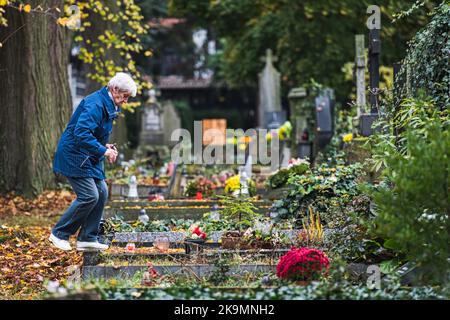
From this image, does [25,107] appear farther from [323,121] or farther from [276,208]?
[276,208]

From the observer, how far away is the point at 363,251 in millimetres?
7992

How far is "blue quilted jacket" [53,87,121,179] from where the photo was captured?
27.7 feet

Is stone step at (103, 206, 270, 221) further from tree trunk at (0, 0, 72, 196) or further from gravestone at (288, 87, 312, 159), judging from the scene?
gravestone at (288, 87, 312, 159)

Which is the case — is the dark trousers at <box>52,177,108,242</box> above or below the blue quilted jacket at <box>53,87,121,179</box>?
below

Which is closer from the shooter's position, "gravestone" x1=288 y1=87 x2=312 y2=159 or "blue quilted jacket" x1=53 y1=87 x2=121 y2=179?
"blue quilted jacket" x1=53 y1=87 x2=121 y2=179

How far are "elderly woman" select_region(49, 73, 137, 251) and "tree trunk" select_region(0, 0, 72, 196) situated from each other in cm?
758

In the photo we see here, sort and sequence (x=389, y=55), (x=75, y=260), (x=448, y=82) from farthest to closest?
(x=389, y=55), (x=75, y=260), (x=448, y=82)

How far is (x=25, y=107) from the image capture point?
16.3m

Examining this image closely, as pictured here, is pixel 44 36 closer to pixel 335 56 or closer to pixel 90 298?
pixel 90 298

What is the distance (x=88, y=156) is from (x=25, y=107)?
812 centimetres

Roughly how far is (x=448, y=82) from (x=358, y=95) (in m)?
7.08

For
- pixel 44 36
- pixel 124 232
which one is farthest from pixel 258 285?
pixel 44 36

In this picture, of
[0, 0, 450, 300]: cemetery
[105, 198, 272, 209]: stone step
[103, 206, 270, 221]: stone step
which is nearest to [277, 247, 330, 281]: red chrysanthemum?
[0, 0, 450, 300]: cemetery

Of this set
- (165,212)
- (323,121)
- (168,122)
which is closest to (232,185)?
(165,212)
